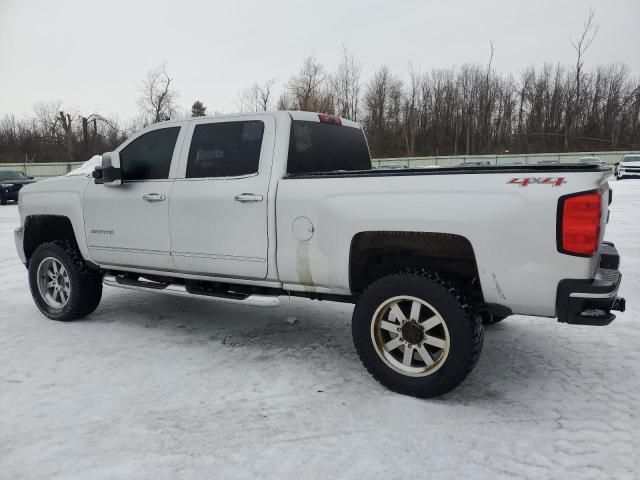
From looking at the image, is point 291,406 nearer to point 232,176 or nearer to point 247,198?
point 247,198

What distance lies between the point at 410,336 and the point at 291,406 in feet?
2.93

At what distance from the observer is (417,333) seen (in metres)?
3.31

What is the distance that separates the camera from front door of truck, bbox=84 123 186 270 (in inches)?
176

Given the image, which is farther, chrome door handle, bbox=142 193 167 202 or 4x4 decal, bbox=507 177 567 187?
chrome door handle, bbox=142 193 167 202

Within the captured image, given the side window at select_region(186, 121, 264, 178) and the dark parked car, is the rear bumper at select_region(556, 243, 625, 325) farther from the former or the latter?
the dark parked car

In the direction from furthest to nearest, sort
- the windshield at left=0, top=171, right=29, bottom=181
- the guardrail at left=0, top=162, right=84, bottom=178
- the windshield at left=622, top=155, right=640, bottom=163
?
1. the guardrail at left=0, top=162, right=84, bottom=178
2. the windshield at left=622, top=155, right=640, bottom=163
3. the windshield at left=0, top=171, right=29, bottom=181

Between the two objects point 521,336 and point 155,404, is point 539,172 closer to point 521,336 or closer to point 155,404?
point 521,336

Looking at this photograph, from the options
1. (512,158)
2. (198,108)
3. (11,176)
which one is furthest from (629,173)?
(198,108)

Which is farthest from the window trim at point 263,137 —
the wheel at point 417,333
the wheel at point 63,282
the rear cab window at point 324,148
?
the wheel at point 63,282

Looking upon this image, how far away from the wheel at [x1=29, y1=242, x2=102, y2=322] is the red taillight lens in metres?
4.39

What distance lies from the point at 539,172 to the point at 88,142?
6797 cm

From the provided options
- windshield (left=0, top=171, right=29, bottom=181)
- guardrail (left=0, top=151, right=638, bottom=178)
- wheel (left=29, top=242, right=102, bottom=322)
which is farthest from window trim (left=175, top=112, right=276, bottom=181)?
guardrail (left=0, top=151, right=638, bottom=178)

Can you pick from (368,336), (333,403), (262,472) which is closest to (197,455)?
(262,472)

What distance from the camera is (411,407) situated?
3.22m
